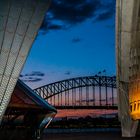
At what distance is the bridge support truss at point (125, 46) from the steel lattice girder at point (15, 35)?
20.7m

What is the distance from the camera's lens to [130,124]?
131ft

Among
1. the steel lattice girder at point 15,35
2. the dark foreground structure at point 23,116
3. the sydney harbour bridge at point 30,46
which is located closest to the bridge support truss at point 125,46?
the sydney harbour bridge at point 30,46

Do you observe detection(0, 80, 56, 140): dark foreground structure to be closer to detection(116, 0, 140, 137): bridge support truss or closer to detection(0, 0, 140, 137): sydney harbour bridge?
detection(0, 0, 140, 137): sydney harbour bridge

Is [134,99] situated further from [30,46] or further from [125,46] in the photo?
[30,46]

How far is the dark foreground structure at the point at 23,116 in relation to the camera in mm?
20188

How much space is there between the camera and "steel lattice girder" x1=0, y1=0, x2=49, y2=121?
1488cm

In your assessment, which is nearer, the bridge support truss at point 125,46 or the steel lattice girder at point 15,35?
the steel lattice girder at point 15,35

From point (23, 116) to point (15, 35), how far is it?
7203 millimetres

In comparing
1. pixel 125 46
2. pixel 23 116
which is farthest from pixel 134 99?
pixel 23 116

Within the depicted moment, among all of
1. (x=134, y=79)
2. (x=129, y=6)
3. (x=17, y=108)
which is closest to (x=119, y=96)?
(x=134, y=79)

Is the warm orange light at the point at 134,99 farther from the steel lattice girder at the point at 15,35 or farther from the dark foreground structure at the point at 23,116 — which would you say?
the steel lattice girder at the point at 15,35

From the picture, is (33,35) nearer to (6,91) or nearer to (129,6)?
(6,91)

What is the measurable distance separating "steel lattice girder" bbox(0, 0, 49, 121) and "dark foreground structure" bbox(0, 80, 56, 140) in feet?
14.7

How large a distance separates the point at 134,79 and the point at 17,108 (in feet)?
66.6
